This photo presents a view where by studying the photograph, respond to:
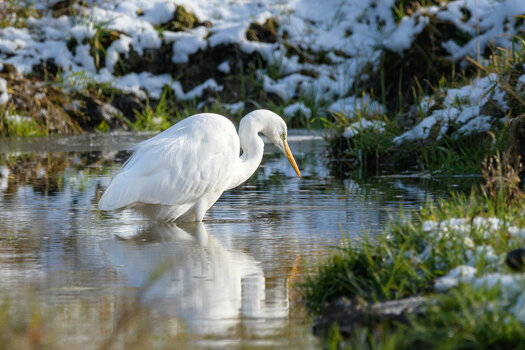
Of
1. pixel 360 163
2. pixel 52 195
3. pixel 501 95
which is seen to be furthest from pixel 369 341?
pixel 360 163

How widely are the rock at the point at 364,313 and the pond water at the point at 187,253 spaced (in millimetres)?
104

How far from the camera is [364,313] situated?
384 cm

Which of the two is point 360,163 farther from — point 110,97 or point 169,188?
point 110,97

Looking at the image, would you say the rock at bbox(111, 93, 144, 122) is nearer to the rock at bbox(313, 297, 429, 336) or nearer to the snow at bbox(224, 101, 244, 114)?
the snow at bbox(224, 101, 244, 114)

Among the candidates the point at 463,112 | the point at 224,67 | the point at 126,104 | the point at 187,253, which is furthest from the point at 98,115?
the point at 187,253

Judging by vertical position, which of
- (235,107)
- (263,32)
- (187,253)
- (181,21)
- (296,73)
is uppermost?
(181,21)

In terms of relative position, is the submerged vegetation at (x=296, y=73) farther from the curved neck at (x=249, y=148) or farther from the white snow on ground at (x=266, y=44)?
the curved neck at (x=249, y=148)

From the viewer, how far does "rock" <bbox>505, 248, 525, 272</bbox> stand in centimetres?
383

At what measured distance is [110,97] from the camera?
1731 cm

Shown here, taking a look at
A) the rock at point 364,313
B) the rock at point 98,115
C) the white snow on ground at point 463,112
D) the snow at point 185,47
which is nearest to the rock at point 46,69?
the rock at point 98,115

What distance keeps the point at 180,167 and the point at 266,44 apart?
39.4 ft

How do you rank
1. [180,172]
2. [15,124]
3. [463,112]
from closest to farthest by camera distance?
1. [180,172]
2. [463,112]
3. [15,124]

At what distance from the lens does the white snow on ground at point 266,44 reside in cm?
1700

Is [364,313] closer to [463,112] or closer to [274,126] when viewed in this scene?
[274,126]
